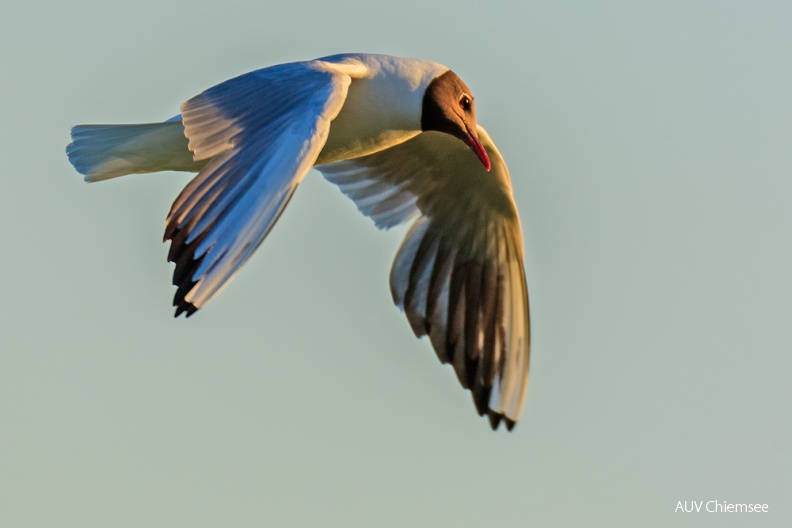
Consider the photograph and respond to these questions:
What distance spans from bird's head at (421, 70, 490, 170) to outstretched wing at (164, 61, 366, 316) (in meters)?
0.74

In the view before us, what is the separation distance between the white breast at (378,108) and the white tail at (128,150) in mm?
764

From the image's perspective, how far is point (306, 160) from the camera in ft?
22.2

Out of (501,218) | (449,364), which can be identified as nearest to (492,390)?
(449,364)

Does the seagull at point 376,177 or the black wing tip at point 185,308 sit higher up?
the seagull at point 376,177

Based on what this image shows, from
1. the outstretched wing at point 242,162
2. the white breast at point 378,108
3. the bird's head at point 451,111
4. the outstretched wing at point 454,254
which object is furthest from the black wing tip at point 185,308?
the outstretched wing at point 454,254

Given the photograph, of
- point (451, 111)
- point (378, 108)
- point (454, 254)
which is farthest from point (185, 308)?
point (454, 254)

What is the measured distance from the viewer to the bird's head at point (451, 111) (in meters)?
8.34

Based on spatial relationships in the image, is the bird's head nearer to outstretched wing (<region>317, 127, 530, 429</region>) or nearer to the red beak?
the red beak

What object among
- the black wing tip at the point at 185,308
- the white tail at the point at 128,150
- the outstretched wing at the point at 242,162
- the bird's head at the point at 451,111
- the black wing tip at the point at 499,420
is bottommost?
the black wing tip at the point at 185,308

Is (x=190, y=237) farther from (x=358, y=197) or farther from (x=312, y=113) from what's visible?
(x=358, y=197)

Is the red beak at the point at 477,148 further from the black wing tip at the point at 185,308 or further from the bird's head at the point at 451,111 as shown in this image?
the black wing tip at the point at 185,308

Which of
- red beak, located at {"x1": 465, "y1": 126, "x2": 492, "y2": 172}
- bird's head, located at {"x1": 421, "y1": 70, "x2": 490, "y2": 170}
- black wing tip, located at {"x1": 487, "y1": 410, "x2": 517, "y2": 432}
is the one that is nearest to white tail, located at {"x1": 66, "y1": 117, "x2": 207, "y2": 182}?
bird's head, located at {"x1": 421, "y1": 70, "x2": 490, "y2": 170}

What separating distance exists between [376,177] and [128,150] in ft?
5.44

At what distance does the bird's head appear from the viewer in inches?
328
